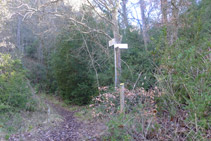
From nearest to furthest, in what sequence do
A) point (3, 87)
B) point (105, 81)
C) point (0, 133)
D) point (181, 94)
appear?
point (181, 94) → point (0, 133) → point (3, 87) → point (105, 81)

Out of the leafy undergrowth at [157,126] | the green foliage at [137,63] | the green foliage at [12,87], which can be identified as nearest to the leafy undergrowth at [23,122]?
the green foliage at [12,87]

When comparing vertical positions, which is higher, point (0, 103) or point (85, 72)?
point (85, 72)

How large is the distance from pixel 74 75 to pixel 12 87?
5692 mm

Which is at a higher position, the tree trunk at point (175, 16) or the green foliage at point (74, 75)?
the tree trunk at point (175, 16)

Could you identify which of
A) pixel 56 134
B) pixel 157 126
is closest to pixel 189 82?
pixel 157 126

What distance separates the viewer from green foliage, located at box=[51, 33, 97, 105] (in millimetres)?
13969

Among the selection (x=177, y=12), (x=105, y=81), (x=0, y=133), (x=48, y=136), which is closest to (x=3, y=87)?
(x=0, y=133)

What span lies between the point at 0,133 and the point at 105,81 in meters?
5.76

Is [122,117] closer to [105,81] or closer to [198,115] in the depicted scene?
[198,115]

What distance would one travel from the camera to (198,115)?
3.59 m

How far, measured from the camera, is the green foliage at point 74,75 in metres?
14.0

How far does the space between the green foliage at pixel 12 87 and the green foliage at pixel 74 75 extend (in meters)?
4.54

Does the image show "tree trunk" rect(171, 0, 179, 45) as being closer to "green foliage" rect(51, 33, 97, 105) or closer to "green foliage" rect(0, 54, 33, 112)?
"green foliage" rect(51, 33, 97, 105)

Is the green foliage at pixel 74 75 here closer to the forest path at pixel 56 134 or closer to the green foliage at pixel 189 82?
the forest path at pixel 56 134
